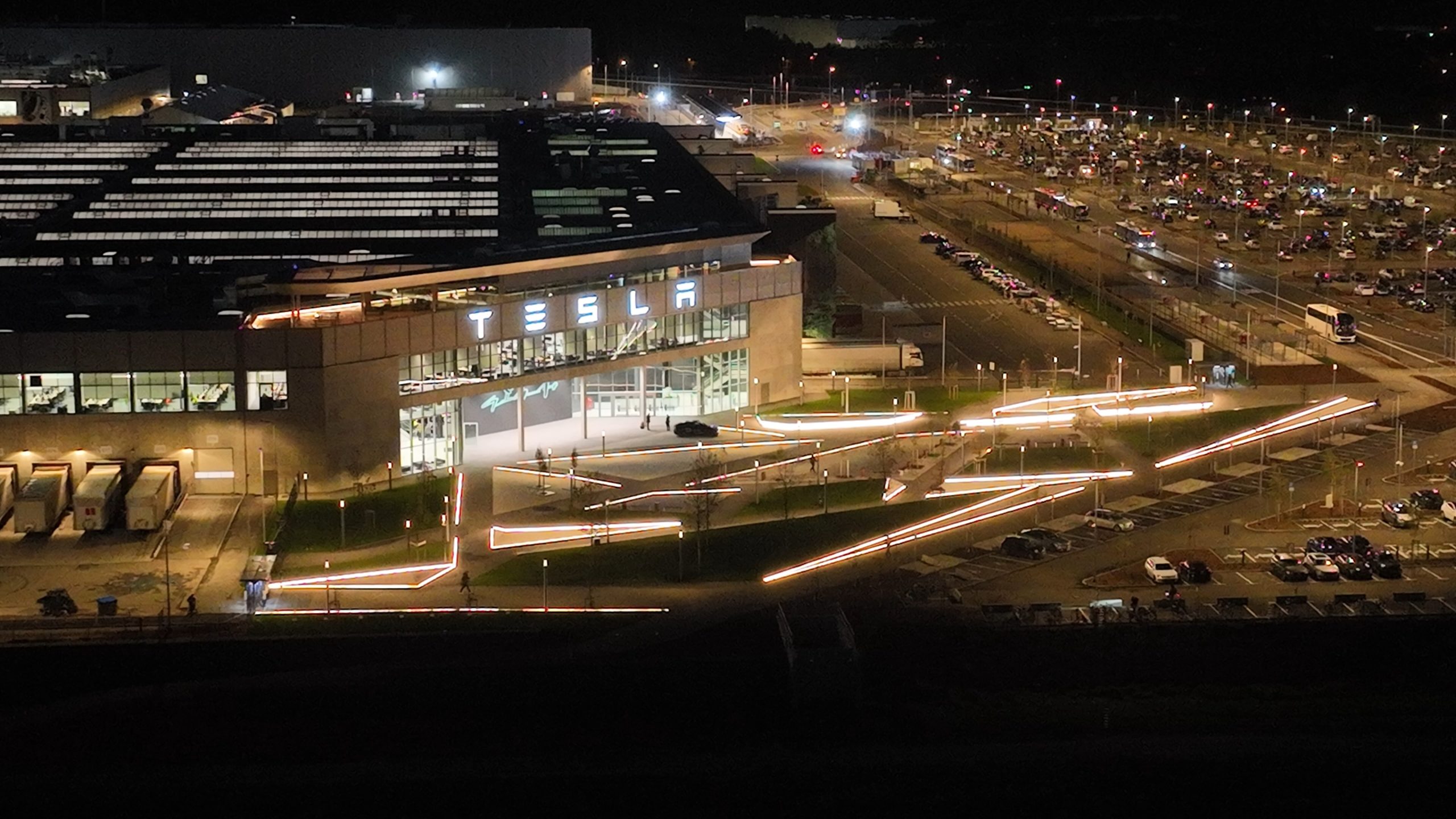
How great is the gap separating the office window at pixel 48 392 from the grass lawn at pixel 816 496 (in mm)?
9072

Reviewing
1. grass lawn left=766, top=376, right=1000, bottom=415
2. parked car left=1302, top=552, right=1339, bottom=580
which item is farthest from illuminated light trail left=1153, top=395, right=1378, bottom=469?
parked car left=1302, top=552, right=1339, bottom=580

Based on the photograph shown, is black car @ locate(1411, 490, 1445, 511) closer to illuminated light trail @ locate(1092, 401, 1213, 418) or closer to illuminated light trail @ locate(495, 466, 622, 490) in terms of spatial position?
illuminated light trail @ locate(1092, 401, 1213, 418)

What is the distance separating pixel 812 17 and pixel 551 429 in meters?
83.2

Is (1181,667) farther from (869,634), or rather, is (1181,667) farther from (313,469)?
(313,469)

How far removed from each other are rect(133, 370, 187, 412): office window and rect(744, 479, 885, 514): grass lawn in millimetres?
7673

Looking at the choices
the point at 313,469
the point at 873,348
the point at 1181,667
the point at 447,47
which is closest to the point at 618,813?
the point at 1181,667

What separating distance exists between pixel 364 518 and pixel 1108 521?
9.76m

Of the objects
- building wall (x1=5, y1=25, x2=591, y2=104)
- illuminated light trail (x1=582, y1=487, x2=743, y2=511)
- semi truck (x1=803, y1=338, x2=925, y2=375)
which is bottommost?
illuminated light trail (x1=582, y1=487, x2=743, y2=511)

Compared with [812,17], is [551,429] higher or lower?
lower

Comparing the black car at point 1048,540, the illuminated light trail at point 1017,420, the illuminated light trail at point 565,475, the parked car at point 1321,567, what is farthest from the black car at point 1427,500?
the illuminated light trail at point 565,475

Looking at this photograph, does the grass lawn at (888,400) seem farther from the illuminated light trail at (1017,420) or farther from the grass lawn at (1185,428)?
the grass lawn at (1185,428)

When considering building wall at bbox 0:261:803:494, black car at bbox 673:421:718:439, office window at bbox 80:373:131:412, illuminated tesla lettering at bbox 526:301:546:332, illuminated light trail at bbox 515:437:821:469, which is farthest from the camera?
black car at bbox 673:421:718:439

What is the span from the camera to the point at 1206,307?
4338 cm

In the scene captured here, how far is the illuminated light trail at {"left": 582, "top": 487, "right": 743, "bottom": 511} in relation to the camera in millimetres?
27844
